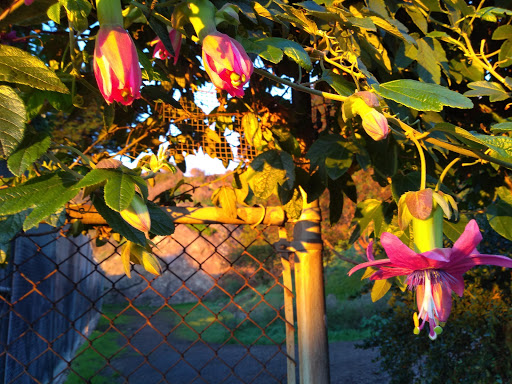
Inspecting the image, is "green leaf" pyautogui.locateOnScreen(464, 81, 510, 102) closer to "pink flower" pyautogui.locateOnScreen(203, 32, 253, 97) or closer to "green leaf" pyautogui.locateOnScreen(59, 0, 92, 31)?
"pink flower" pyautogui.locateOnScreen(203, 32, 253, 97)

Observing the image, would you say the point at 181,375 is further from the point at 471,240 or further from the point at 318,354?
the point at 471,240

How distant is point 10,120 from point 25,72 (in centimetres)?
6

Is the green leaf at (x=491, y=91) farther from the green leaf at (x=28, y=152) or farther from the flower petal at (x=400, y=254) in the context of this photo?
the green leaf at (x=28, y=152)

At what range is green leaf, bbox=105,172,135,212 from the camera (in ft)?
1.45

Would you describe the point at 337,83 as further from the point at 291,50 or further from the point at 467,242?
the point at 467,242

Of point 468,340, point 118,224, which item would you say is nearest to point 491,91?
point 118,224

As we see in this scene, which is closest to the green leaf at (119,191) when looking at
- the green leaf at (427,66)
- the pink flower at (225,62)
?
the pink flower at (225,62)

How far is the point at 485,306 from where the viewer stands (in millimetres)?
2580

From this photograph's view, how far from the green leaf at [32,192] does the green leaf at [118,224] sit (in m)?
0.03

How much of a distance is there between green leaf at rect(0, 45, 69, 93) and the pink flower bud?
0.99ft

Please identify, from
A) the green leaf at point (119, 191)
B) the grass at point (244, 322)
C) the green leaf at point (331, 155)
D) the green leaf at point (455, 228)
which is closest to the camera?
the green leaf at point (119, 191)

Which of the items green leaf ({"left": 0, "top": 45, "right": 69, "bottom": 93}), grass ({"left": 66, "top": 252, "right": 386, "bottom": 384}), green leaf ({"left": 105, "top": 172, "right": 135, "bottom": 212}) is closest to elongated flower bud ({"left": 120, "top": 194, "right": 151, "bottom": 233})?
green leaf ({"left": 105, "top": 172, "right": 135, "bottom": 212})

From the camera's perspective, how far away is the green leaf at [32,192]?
47 cm

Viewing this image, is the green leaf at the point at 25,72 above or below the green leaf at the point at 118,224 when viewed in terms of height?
above
